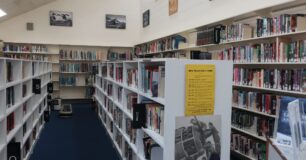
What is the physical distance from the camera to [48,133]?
586cm

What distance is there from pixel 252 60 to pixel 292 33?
2.56ft

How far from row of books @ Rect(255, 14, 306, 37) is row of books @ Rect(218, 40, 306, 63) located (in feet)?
0.54

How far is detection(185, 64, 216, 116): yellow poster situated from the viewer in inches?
86.9

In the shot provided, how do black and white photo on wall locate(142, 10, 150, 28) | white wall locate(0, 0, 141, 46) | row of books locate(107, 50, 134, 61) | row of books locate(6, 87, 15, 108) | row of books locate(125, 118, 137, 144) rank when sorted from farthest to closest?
row of books locate(107, 50, 134, 61), black and white photo on wall locate(142, 10, 150, 28), white wall locate(0, 0, 141, 46), row of books locate(125, 118, 137, 144), row of books locate(6, 87, 15, 108)

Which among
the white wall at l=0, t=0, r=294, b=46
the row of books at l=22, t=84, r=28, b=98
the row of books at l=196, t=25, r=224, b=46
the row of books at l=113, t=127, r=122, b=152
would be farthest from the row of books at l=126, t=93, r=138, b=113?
the white wall at l=0, t=0, r=294, b=46

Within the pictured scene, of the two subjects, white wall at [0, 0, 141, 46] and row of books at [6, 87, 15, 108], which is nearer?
row of books at [6, 87, 15, 108]

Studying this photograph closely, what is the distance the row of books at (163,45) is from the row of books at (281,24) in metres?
2.58

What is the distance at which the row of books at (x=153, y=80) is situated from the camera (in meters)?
2.43

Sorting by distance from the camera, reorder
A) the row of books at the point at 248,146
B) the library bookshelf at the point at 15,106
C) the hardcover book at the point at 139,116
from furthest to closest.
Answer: the row of books at the point at 248,146 < the library bookshelf at the point at 15,106 < the hardcover book at the point at 139,116

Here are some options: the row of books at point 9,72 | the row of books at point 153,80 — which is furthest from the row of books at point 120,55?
the row of books at point 153,80

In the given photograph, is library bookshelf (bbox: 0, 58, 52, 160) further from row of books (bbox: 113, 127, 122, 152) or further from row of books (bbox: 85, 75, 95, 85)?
row of books (bbox: 85, 75, 95, 85)

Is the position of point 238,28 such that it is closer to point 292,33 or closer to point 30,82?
point 292,33

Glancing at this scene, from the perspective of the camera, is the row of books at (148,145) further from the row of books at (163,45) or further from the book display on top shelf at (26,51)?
the book display on top shelf at (26,51)

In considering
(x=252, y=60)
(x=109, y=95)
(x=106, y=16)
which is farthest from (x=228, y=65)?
(x=106, y=16)
